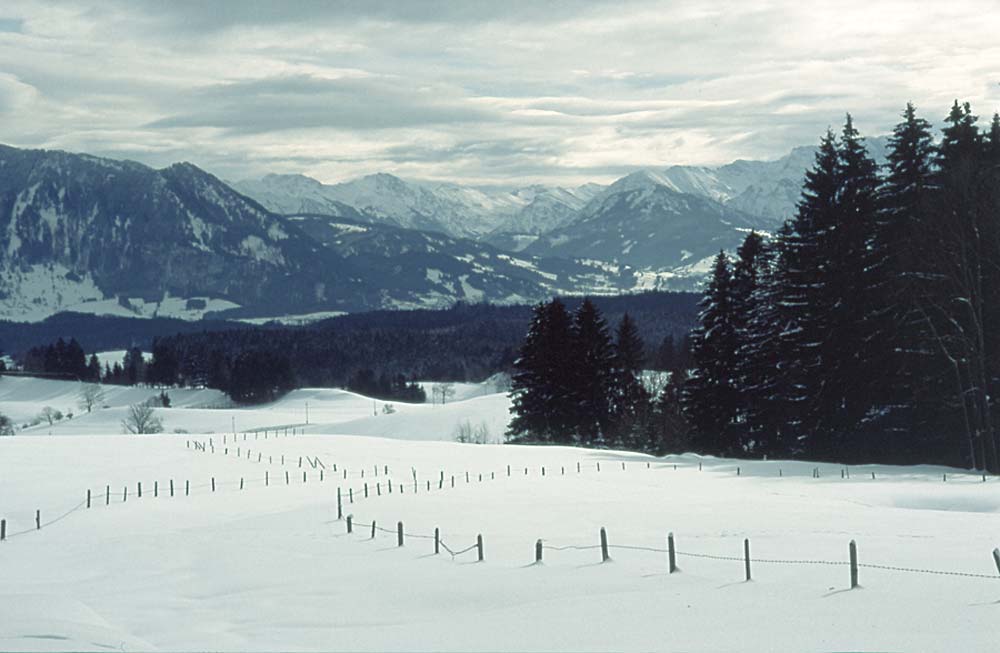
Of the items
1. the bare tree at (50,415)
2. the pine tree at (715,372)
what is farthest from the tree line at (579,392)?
the bare tree at (50,415)

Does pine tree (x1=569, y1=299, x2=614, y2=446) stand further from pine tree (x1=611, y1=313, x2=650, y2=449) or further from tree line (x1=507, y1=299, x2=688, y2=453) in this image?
pine tree (x1=611, y1=313, x2=650, y2=449)

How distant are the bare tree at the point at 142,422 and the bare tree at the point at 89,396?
3468cm

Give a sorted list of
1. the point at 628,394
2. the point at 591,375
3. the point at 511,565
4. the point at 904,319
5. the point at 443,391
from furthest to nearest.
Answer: the point at 443,391, the point at 628,394, the point at 591,375, the point at 904,319, the point at 511,565

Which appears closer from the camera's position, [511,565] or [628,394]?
[511,565]

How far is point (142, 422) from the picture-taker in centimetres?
12794

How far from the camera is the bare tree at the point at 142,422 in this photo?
127m

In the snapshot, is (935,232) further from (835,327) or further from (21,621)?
(21,621)

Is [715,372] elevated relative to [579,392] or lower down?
elevated

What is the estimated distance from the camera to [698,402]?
6294cm

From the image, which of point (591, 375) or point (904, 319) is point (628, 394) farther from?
point (904, 319)

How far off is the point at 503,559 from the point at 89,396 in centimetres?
15967

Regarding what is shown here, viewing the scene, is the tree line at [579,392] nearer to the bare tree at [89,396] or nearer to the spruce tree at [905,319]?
the spruce tree at [905,319]

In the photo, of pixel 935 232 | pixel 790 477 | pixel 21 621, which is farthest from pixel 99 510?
pixel 935 232

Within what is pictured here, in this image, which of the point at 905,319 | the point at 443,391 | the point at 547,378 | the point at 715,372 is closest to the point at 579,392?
the point at 547,378
